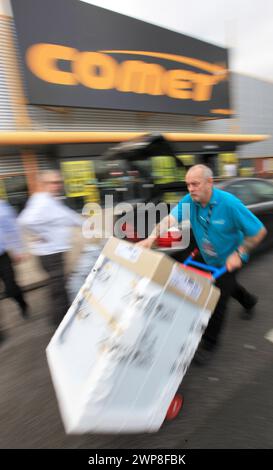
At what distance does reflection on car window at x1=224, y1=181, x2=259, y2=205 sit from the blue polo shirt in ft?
6.18

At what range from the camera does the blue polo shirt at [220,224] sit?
82.4 inches

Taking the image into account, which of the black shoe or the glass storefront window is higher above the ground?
the glass storefront window

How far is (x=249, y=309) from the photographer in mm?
2961

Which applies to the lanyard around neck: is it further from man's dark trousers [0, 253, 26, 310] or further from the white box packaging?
man's dark trousers [0, 253, 26, 310]

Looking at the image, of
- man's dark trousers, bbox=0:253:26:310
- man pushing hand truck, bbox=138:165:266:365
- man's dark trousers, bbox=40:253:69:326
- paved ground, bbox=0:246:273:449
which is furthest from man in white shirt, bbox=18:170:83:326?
man pushing hand truck, bbox=138:165:266:365

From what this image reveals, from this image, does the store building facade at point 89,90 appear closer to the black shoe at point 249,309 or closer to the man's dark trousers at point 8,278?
the man's dark trousers at point 8,278

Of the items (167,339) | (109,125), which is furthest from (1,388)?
(109,125)

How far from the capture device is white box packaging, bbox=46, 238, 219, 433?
1.34 metres

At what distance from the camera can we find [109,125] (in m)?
11.2

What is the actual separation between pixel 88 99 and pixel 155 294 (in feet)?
32.7

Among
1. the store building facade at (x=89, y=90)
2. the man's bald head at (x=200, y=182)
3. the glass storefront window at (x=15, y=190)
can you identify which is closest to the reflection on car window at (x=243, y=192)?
the man's bald head at (x=200, y=182)

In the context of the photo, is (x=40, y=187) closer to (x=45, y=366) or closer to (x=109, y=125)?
(x=45, y=366)

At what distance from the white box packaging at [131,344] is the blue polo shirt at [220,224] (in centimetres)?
66

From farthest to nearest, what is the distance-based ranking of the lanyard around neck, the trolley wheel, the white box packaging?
the lanyard around neck → the trolley wheel → the white box packaging
